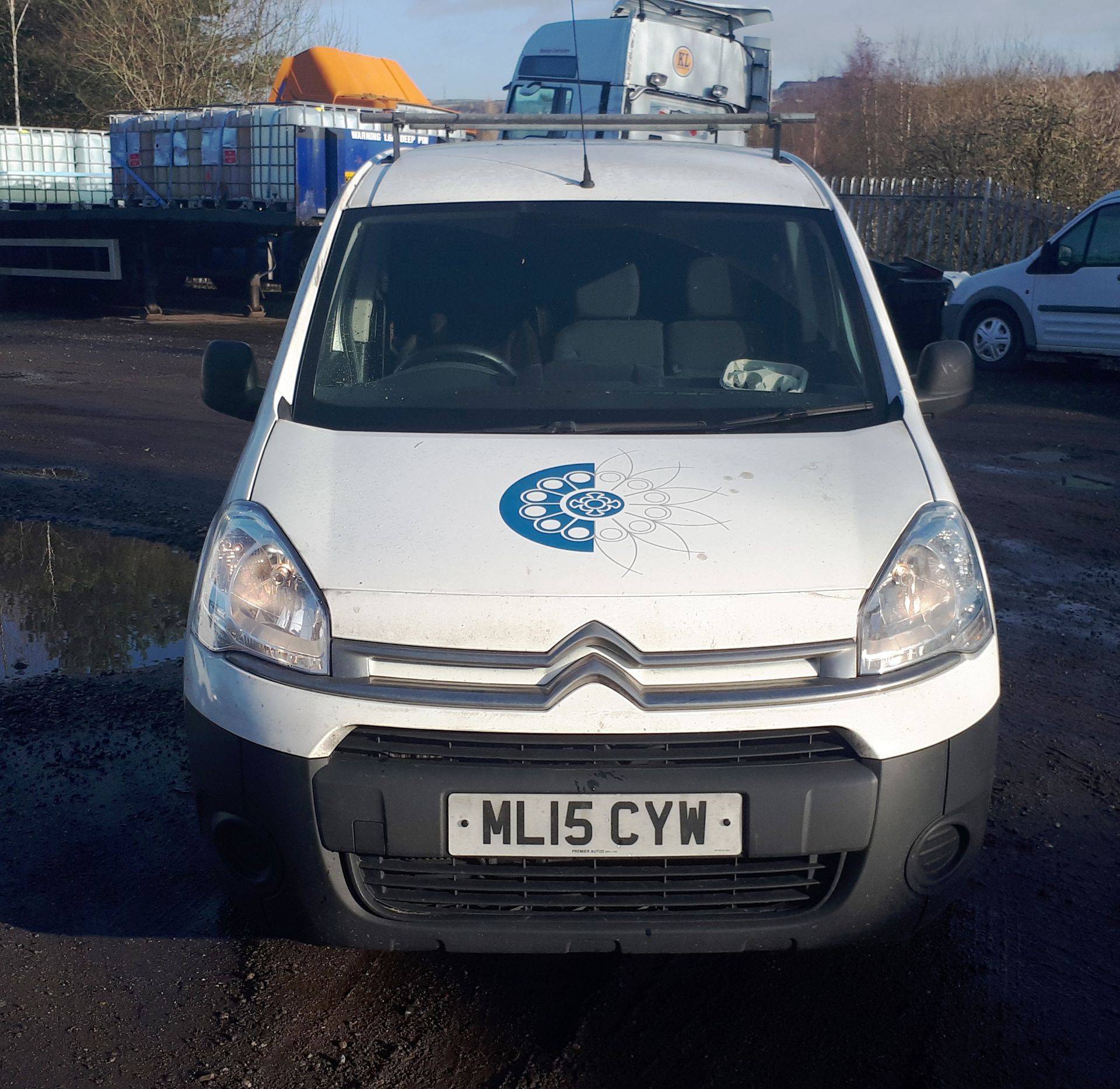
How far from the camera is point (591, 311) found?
11.0 ft

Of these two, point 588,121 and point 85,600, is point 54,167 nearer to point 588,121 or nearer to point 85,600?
point 85,600

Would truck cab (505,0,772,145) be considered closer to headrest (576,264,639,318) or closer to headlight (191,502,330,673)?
headrest (576,264,639,318)

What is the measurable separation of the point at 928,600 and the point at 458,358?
146cm

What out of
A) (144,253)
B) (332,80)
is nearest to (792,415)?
(144,253)

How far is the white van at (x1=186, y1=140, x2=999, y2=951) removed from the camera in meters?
2.18

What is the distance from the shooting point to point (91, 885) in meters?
2.97

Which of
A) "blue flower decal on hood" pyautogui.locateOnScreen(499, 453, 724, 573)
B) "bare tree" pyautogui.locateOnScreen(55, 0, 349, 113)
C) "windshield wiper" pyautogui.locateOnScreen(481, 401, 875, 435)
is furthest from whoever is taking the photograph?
"bare tree" pyautogui.locateOnScreen(55, 0, 349, 113)

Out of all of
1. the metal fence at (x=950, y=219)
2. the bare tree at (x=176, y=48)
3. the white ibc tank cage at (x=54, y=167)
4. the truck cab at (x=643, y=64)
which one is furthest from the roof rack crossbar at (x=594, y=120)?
the bare tree at (x=176, y=48)

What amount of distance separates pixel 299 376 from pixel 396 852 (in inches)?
53.5

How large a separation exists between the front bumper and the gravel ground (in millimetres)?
259

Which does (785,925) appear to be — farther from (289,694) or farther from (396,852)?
(289,694)

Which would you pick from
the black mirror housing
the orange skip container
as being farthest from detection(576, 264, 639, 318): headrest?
the orange skip container

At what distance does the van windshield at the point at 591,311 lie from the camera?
3.10m

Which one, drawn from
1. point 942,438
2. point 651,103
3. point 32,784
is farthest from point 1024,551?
point 651,103
